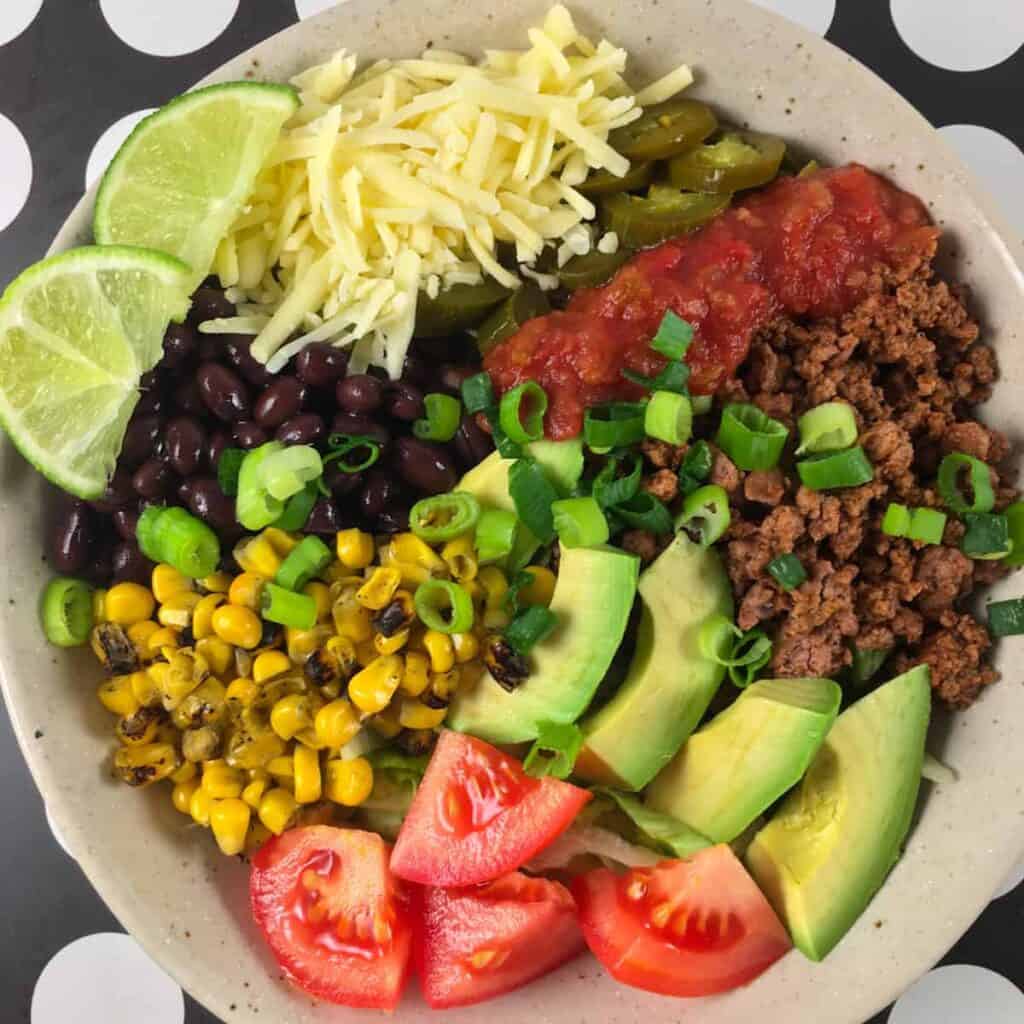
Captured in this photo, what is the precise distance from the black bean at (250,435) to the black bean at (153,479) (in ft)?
0.59

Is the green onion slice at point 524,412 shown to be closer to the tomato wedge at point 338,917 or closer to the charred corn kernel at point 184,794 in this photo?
the tomato wedge at point 338,917

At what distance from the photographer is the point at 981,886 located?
2219mm

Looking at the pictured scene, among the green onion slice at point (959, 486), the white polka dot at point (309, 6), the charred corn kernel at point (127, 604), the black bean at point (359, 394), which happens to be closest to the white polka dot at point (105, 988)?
the charred corn kernel at point (127, 604)

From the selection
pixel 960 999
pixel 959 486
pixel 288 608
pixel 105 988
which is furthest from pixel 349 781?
pixel 960 999

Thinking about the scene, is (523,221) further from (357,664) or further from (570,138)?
(357,664)

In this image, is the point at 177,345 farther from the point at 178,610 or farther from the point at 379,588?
the point at 379,588

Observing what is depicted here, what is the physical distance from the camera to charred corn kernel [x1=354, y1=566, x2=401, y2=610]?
7.48ft

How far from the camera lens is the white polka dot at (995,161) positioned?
9.40 feet

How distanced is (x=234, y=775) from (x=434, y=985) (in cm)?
65

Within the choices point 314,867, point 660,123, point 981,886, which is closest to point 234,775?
point 314,867

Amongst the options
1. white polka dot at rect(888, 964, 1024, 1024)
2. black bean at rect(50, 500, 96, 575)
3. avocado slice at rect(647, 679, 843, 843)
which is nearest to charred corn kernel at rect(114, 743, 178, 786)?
black bean at rect(50, 500, 96, 575)

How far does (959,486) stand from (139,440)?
1868 mm

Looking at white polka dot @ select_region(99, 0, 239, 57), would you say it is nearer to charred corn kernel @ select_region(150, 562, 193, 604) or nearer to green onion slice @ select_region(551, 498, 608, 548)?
charred corn kernel @ select_region(150, 562, 193, 604)

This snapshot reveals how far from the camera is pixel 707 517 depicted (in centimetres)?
226
